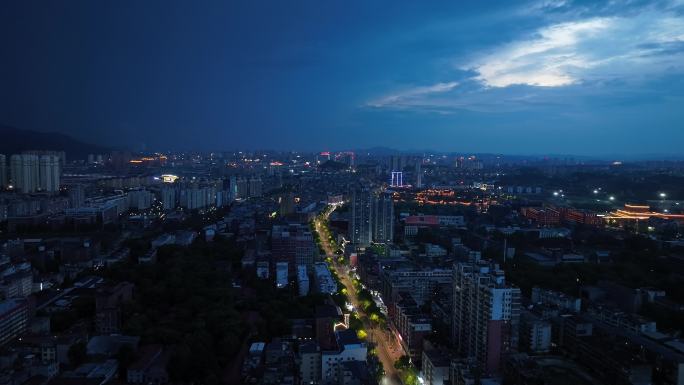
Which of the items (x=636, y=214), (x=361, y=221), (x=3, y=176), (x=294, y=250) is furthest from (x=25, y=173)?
(x=636, y=214)

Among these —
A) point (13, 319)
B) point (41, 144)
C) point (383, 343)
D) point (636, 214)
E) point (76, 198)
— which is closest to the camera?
point (13, 319)

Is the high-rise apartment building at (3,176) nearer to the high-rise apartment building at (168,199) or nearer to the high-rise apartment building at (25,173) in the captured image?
the high-rise apartment building at (25,173)

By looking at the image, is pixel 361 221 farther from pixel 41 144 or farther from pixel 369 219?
pixel 41 144

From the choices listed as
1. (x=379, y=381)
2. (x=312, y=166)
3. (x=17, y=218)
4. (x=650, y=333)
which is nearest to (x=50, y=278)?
(x=17, y=218)

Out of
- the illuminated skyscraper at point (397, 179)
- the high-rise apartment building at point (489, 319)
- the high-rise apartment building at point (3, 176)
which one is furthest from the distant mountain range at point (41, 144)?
the high-rise apartment building at point (489, 319)

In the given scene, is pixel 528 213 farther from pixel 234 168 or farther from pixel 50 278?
pixel 234 168

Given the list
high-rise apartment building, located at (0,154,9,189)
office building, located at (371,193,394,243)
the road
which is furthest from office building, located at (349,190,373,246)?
high-rise apartment building, located at (0,154,9,189)

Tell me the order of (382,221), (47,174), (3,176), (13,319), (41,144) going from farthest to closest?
(41,144) < (3,176) < (47,174) < (382,221) < (13,319)

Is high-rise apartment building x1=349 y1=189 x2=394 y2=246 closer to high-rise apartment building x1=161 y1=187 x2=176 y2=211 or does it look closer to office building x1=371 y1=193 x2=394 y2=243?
office building x1=371 y1=193 x2=394 y2=243
